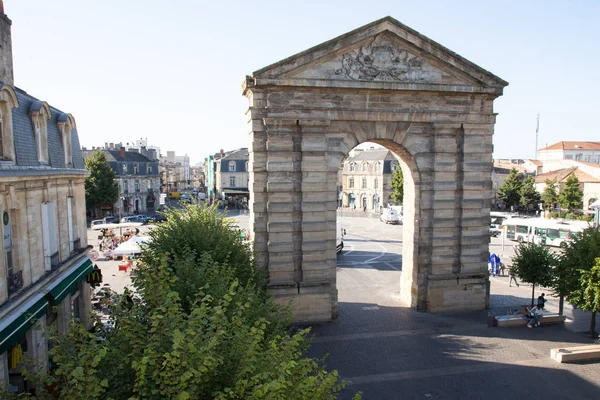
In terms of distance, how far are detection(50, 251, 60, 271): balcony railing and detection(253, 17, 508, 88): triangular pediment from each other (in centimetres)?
919

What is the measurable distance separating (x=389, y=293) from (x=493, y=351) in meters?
6.97

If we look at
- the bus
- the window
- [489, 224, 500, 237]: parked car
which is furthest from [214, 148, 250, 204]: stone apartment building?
the window

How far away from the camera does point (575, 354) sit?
565 inches

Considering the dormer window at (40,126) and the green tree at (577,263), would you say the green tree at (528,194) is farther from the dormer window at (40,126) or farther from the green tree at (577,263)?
the dormer window at (40,126)

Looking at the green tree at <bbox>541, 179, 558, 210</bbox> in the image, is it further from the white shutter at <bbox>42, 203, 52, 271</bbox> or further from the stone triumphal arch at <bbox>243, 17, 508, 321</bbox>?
the white shutter at <bbox>42, 203, 52, 271</bbox>

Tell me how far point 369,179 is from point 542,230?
105ft

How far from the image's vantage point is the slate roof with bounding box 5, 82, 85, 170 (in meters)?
12.5

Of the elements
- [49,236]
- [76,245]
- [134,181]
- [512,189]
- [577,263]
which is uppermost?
[134,181]

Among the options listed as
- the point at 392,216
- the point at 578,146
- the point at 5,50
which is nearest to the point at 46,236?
the point at 5,50

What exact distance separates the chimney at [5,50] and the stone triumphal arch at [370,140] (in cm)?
734

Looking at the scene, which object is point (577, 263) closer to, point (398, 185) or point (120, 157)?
point (398, 185)

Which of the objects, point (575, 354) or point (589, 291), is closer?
point (575, 354)

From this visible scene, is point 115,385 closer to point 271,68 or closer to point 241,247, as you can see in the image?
point 241,247

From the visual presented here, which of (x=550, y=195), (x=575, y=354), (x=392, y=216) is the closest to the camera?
(x=575, y=354)
